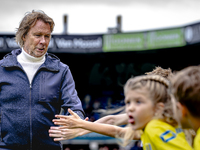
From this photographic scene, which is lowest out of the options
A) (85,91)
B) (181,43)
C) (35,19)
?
(85,91)

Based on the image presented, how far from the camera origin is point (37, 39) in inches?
124

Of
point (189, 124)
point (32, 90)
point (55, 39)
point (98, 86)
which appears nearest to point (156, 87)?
point (189, 124)

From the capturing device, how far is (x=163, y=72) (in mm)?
3309

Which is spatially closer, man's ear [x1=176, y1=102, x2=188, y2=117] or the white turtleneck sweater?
man's ear [x1=176, y1=102, x2=188, y2=117]

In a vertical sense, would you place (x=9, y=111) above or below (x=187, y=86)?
below

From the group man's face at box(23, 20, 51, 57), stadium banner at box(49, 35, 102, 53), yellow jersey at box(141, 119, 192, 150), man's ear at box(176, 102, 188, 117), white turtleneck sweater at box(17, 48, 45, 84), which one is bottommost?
stadium banner at box(49, 35, 102, 53)

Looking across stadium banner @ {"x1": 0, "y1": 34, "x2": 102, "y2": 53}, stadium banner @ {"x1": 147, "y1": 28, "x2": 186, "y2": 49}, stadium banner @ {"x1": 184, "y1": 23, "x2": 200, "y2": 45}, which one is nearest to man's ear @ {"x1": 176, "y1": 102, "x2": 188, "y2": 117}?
stadium banner @ {"x1": 184, "y1": 23, "x2": 200, "y2": 45}

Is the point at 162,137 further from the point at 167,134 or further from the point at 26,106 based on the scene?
the point at 26,106

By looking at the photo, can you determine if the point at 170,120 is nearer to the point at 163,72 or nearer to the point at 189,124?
the point at 189,124

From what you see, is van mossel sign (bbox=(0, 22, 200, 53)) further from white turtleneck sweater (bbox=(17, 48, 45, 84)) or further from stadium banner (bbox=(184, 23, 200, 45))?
white turtleneck sweater (bbox=(17, 48, 45, 84))

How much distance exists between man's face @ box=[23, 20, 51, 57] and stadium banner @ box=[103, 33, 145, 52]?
412 inches

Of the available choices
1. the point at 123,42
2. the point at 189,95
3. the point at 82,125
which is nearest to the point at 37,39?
the point at 82,125

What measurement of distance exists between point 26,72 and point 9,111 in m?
0.38

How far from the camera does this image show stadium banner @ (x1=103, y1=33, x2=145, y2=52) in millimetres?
13477
